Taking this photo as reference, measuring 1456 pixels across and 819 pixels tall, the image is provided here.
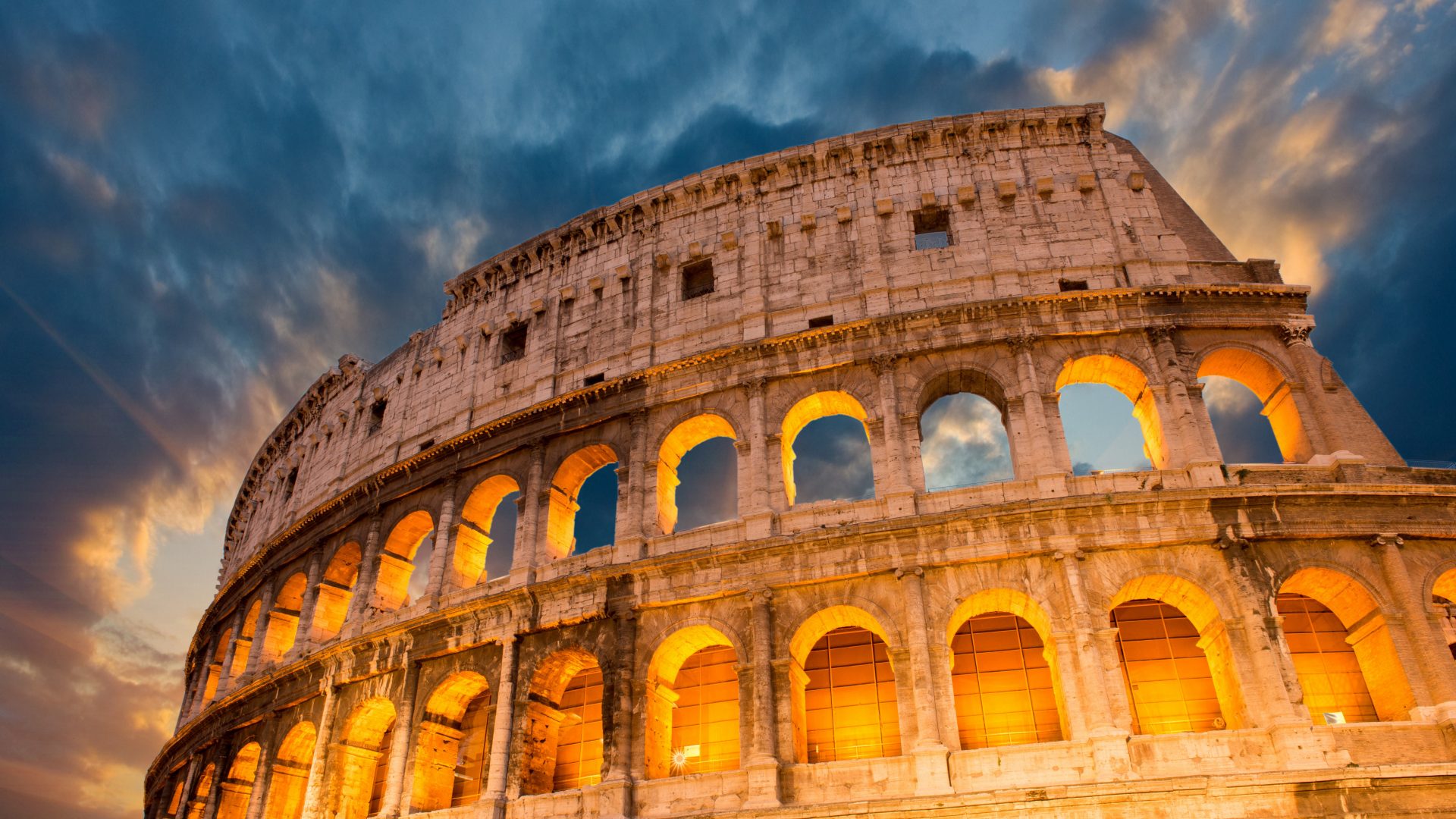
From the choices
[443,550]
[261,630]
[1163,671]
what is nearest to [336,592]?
[261,630]

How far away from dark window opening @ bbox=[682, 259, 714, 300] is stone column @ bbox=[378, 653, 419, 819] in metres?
9.92

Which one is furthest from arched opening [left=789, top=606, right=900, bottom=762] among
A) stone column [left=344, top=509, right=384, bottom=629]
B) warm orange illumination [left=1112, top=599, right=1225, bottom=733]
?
stone column [left=344, top=509, right=384, bottom=629]

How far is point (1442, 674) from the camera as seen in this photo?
1372 centimetres

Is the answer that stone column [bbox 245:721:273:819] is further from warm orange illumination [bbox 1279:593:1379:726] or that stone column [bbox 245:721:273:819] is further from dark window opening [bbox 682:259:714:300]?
warm orange illumination [bbox 1279:593:1379:726]

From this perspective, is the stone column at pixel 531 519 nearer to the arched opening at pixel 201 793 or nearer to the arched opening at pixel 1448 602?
the arched opening at pixel 201 793

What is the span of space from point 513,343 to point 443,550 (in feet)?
18.9

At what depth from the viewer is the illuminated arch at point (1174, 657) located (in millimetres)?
14773

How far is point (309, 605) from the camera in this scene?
2292cm

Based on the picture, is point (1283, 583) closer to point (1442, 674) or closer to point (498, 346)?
point (1442, 674)

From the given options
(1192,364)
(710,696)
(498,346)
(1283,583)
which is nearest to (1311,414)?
(1192,364)

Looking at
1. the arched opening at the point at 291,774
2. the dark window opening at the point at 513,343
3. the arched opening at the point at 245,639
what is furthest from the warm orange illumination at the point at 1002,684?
the arched opening at the point at 245,639

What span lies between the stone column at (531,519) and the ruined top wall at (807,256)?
183 cm

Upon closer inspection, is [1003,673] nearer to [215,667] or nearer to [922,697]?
[922,697]

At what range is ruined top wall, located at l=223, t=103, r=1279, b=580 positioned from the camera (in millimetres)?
19141
